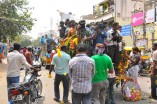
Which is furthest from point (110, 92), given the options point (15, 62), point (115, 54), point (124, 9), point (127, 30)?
point (124, 9)

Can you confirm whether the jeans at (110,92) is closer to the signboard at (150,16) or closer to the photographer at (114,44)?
the photographer at (114,44)

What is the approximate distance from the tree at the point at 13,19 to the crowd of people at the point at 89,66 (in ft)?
69.8

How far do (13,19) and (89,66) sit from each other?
27.8m

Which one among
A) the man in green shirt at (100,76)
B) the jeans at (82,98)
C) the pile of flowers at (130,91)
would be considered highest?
the man in green shirt at (100,76)

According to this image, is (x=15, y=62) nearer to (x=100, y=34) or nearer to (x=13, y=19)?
(x=100, y=34)

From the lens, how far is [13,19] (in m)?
32.6

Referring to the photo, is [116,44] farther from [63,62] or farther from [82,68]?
[82,68]

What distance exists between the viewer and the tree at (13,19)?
32.7 meters

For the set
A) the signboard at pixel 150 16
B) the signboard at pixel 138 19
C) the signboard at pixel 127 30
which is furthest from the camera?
the signboard at pixel 127 30

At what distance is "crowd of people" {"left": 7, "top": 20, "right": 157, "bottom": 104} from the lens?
6137 millimetres

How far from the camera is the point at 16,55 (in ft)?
26.1

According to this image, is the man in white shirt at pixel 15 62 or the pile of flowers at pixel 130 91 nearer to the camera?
the man in white shirt at pixel 15 62

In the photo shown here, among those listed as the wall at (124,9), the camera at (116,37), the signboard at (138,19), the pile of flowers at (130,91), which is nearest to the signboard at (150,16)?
the signboard at (138,19)

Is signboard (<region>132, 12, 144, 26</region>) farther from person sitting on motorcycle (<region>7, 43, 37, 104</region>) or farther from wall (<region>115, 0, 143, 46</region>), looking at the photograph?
person sitting on motorcycle (<region>7, 43, 37, 104</region>)
